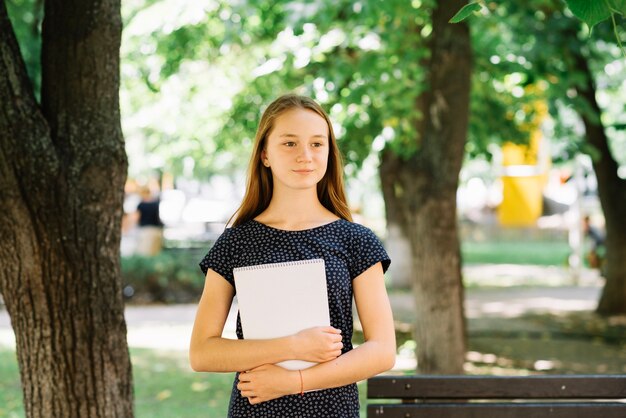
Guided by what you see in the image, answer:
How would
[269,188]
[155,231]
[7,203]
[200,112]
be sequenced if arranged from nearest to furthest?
[269,188]
[7,203]
[200,112]
[155,231]

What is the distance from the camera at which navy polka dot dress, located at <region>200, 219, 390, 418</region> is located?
2.56 metres

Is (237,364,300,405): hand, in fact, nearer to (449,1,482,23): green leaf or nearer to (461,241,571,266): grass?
(449,1,482,23): green leaf

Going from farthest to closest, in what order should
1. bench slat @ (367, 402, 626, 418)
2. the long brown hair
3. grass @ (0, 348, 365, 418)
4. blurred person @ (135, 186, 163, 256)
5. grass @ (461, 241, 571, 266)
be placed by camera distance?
1. grass @ (461, 241, 571, 266)
2. blurred person @ (135, 186, 163, 256)
3. grass @ (0, 348, 365, 418)
4. bench slat @ (367, 402, 626, 418)
5. the long brown hair

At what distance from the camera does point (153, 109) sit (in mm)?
19312

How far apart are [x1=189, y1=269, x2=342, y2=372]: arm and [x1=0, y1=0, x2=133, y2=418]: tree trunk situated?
1.42m

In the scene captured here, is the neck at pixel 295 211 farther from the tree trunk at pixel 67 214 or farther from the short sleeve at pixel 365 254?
the tree trunk at pixel 67 214

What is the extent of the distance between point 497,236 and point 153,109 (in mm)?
22192

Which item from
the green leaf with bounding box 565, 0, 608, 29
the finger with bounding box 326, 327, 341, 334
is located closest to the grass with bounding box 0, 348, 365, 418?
the finger with bounding box 326, 327, 341, 334

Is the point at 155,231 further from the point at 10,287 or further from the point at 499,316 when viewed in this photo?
the point at 10,287

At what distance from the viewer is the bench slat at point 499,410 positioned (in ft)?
12.5

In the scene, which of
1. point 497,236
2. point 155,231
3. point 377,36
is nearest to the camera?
point 377,36

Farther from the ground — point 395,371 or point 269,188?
point 269,188

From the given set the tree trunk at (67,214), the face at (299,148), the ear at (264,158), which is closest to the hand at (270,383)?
the face at (299,148)

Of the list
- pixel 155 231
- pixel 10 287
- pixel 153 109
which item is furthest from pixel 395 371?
pixel 153 109
